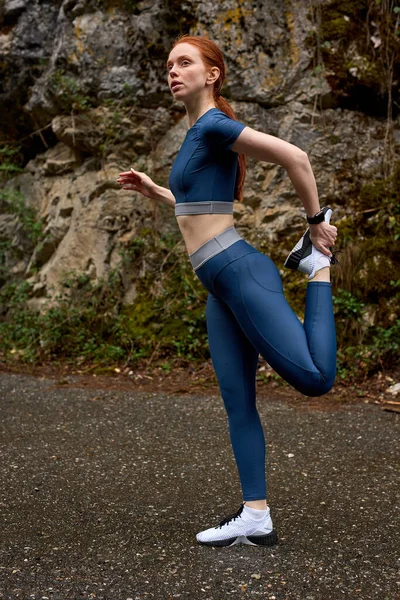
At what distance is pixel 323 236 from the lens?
246 cm

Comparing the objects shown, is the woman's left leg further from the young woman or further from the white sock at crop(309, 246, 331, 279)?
the white sock at crop(309, 246, 331, 279)

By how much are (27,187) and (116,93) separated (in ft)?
5.31

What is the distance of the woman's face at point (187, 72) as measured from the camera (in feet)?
8.36

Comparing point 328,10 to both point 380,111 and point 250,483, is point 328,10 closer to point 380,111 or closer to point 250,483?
point 380,111

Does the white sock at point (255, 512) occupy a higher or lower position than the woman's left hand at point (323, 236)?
lower

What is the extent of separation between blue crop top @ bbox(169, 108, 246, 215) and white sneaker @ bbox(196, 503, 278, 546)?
3.90ft

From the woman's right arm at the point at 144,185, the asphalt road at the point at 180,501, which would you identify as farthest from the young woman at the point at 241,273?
the woman's right arm at the point at 144,185

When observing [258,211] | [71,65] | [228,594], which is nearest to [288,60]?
[258,211]

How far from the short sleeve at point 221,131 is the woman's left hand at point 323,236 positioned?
44 cm

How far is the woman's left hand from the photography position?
2.45 meters

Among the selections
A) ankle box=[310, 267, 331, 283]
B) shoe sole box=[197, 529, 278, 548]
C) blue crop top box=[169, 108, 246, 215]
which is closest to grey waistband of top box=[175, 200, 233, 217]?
blue crop top box=[169, 108, 246, 215]

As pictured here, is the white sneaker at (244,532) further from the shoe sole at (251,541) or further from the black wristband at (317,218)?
the black wristband at (317,218)

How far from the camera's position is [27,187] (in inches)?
311

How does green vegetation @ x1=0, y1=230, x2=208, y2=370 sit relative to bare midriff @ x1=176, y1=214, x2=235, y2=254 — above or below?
below
